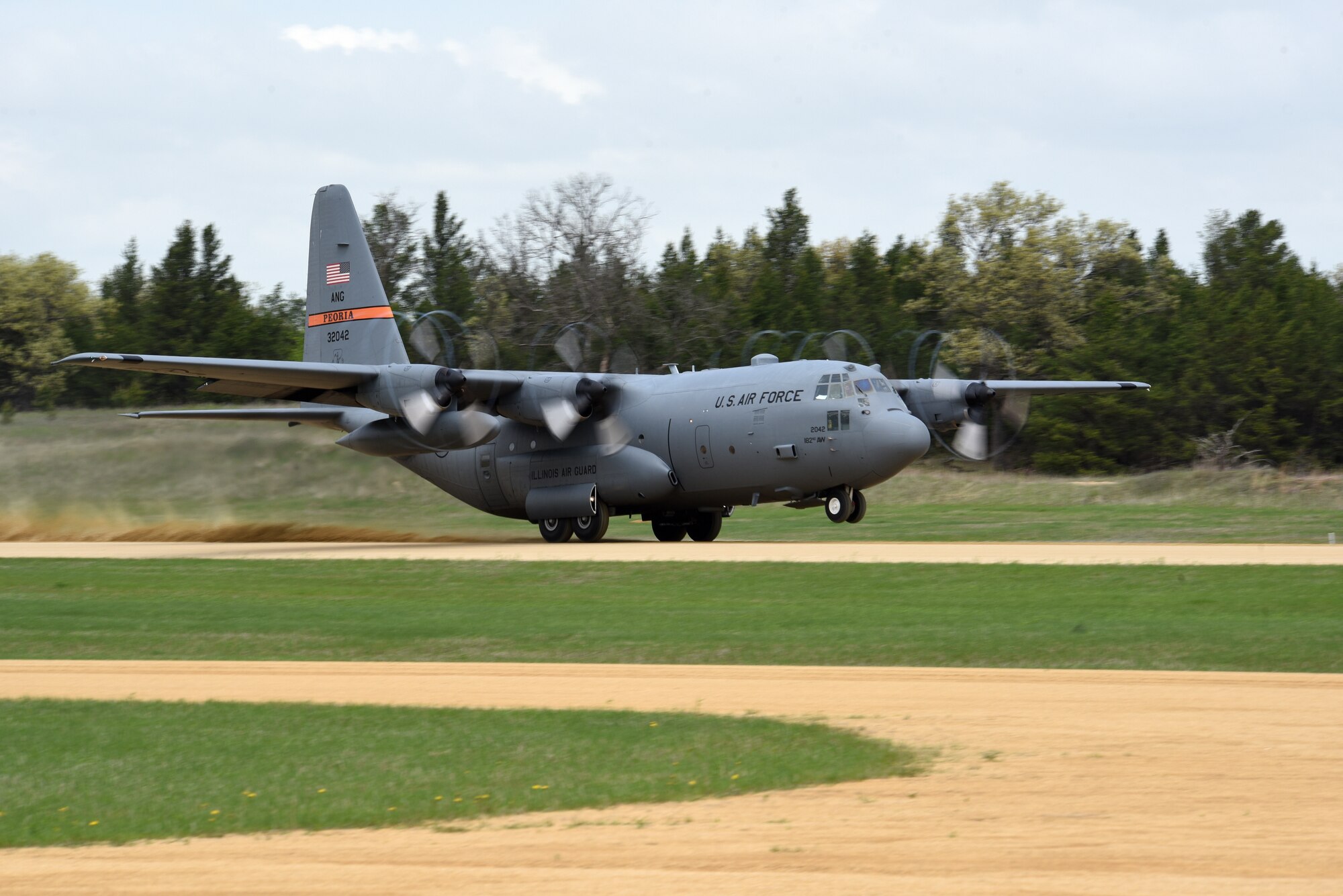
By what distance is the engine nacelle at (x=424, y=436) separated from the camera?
108 ft

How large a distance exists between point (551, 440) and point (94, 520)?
42.4 ft

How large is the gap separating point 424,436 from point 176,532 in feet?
31.7

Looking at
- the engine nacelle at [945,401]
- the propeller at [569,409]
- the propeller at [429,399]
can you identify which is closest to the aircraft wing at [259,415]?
the propeller at [429,399]

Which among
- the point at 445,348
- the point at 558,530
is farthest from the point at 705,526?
the point at 445,348

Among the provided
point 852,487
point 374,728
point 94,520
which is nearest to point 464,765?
point 374,728

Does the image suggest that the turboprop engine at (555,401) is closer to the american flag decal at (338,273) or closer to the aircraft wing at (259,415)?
the aircraft wing at (259,415)

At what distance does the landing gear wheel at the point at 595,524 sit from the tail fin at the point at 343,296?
6787 millimetres

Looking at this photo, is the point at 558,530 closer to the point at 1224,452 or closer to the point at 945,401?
the point at 945,401

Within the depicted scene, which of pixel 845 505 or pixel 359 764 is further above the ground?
pixel 845 505

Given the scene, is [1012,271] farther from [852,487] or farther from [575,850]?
[575,850]

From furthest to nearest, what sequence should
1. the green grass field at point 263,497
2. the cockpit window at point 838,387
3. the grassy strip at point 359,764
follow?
1. the green grass field at point 263,497
2. the cockpit window at point 838,387
3. the grassy strip at point 359,764

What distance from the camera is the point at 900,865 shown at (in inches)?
323

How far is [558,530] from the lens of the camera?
36.1m

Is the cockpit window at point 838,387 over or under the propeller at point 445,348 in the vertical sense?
under
